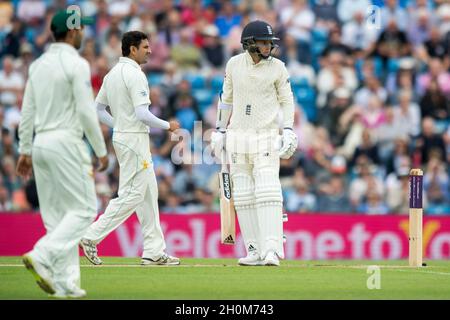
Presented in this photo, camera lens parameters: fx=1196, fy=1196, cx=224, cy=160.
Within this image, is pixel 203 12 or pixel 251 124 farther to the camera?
pixel 203 12

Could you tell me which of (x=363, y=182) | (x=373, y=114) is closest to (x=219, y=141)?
(x=363, y=182)

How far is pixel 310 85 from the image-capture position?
67.6 feet

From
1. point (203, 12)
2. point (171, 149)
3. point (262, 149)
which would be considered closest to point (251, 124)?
point (262, 149)

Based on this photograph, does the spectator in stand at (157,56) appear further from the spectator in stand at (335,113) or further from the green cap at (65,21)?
the green cap at (65,21)

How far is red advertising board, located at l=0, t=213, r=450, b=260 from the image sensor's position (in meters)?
17.4

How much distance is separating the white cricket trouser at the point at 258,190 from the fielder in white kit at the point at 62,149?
302 cm

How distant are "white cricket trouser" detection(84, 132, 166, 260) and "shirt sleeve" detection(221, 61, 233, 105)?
3.19ft

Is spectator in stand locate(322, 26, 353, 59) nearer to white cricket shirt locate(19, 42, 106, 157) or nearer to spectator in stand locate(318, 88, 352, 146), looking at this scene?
spectator in stand locate(318, 88, 352, 146)

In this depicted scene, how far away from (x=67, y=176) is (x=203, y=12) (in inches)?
507

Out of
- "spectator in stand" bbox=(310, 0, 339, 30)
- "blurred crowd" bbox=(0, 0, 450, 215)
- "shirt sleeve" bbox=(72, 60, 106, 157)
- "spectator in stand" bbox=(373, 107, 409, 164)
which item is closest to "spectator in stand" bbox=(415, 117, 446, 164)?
"blurred crowd" bbox=(0, 0, 450, 215)

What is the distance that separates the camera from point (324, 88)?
67.3ft

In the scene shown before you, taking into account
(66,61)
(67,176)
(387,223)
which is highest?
(66,61)
